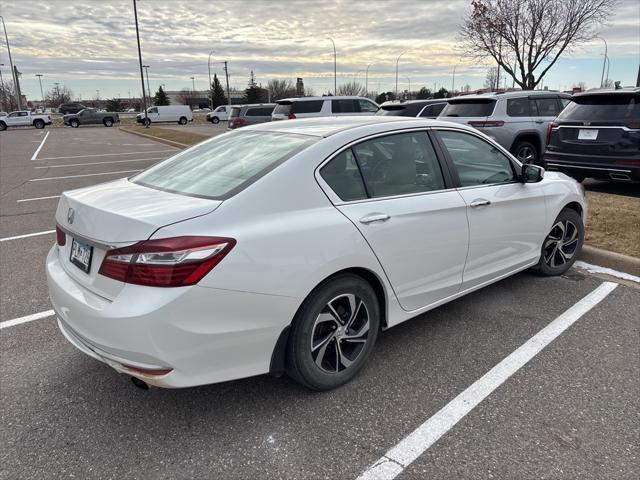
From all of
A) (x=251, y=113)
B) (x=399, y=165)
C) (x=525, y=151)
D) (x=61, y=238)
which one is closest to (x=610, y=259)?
(x=399, y=165)

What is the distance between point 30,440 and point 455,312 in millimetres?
3008

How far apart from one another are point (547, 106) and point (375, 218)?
9301mm

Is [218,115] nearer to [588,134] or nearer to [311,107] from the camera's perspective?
[311,107]

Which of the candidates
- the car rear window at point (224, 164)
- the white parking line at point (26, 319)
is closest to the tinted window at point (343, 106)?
the car rear window at point (224, 164)

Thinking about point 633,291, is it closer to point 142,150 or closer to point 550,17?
point 142,150

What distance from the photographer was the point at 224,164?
3.08m

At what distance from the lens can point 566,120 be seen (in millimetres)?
7871

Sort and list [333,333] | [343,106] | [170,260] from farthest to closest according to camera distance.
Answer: [343,106] < [333,333] < [170,260]

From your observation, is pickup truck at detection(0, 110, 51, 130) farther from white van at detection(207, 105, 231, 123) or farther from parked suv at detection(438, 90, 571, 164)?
parked suv at detection(438, 90, 571, 164)

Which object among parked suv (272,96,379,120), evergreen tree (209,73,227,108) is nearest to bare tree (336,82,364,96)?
evergreen tree (209,73,227,108)

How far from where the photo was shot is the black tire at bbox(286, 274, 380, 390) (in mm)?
Answer: 2611

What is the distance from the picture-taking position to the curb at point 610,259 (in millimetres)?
4750

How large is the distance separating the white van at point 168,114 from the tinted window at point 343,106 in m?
33.4

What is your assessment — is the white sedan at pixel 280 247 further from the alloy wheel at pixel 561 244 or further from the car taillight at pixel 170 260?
the alloy wheel at pixel 561 244
